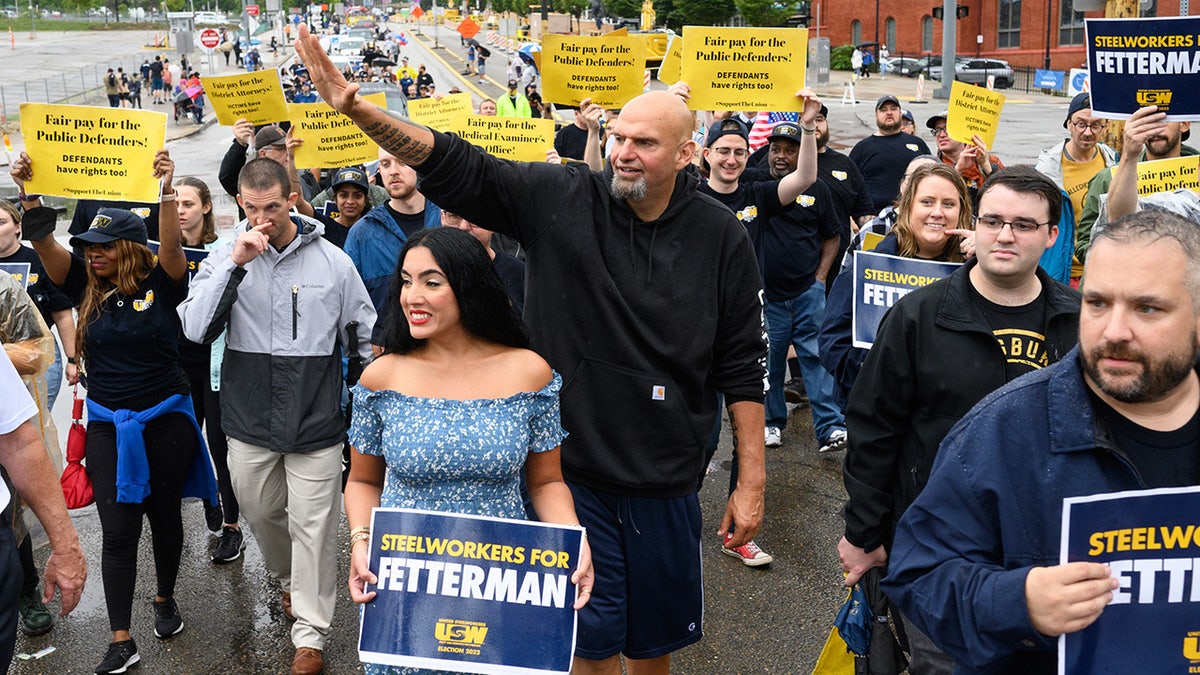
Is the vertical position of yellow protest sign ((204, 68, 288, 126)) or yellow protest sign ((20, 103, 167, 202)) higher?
yellow protest sign ((204, 68, 288, 126))

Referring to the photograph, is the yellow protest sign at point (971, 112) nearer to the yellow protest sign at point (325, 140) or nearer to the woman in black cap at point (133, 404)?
the yellow protest sign at point (325, 140)

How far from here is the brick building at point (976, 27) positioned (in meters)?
52.3

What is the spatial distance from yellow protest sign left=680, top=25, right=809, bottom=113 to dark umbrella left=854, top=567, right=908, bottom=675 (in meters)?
3.41

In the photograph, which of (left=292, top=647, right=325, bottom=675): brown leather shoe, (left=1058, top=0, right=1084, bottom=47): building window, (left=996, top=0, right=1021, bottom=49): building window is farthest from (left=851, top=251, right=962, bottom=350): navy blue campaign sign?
(left=996, top=0, right=1021, bottom=49): building window

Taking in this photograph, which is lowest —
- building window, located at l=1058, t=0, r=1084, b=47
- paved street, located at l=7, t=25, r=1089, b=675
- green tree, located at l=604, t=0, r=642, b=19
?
paved street, located at l=7, t=25, r=1089, b=675

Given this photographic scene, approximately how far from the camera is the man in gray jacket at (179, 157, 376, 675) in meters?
5.12

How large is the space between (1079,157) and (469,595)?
6.05 meters

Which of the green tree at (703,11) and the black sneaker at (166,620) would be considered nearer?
the black sneaker at (166,620)

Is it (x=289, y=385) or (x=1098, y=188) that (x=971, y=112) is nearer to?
(x=1098, y=188)

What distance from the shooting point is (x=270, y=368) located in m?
5.16

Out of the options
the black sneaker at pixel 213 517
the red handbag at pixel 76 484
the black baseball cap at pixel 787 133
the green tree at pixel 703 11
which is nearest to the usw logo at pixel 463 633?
the red handbag at pixel 76 484

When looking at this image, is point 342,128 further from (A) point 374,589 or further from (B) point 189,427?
(A) point 374,589

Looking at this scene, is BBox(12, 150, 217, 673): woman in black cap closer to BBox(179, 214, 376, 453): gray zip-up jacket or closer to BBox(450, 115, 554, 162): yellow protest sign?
BBox(179, 214, 376, 453): gray zip-up jacket

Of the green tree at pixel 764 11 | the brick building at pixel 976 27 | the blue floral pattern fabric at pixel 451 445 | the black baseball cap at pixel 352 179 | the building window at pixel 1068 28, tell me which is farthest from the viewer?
the green tree at pixel 764 11
